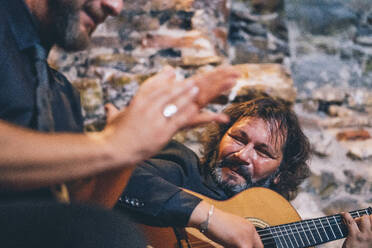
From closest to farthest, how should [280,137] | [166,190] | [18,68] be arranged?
1. [18,68]
2. [166,190]
3. [280,137]

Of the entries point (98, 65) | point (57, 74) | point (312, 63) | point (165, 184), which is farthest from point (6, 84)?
point (312, 63)

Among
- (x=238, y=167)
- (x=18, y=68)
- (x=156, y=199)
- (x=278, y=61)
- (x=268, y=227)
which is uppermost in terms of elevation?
(x=18, y=68)

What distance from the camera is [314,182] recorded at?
1.83 meters

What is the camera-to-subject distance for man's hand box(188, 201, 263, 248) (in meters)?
1.05

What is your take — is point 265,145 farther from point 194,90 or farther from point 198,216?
point 194,90

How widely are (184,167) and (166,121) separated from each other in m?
0.80

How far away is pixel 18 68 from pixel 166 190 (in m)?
0.65

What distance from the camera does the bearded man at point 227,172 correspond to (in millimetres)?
1083

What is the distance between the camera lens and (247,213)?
124 cm

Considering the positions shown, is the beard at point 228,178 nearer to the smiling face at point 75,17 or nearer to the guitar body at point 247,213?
the guitar body at point 247,213

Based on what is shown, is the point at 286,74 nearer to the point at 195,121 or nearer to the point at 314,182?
the point at 314,182

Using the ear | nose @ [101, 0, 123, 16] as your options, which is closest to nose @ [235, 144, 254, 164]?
the ear

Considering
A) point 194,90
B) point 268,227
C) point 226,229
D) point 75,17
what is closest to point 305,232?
point 268,227

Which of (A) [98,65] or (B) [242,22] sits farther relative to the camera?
(B) [242,22]
